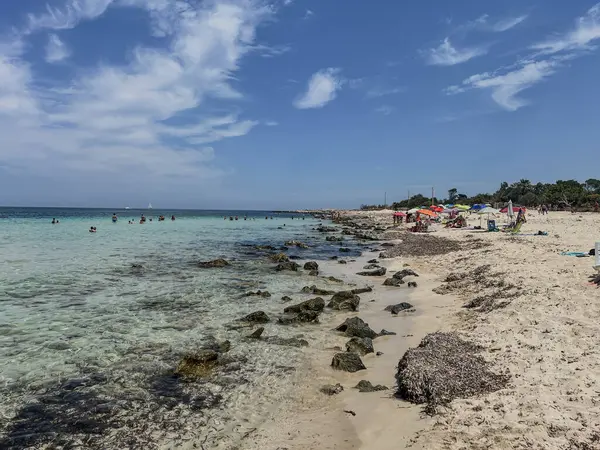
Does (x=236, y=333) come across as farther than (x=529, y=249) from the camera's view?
No

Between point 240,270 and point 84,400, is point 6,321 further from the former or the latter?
point 240,270

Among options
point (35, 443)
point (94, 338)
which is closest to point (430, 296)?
point (94, 338)

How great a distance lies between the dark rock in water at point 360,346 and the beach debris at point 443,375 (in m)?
1.60

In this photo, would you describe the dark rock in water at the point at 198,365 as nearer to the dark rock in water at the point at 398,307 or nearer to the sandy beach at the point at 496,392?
the sandy beach at the point at 496,392

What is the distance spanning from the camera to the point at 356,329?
1065cm

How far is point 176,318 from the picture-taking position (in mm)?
12328

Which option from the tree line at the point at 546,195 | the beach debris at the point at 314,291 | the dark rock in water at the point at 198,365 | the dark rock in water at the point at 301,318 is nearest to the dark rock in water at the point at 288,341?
the dark rock in water at the point at 301,318

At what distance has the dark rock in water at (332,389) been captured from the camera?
720 centimetres

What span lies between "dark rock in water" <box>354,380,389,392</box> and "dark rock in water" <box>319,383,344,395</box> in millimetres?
310

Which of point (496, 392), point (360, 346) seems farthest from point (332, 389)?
point (496, 392)

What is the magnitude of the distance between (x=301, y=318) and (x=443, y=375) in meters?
6.22

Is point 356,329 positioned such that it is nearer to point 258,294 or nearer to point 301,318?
point 301,318

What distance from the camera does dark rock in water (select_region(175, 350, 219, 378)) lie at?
26.6ft

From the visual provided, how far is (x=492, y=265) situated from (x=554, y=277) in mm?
4418
